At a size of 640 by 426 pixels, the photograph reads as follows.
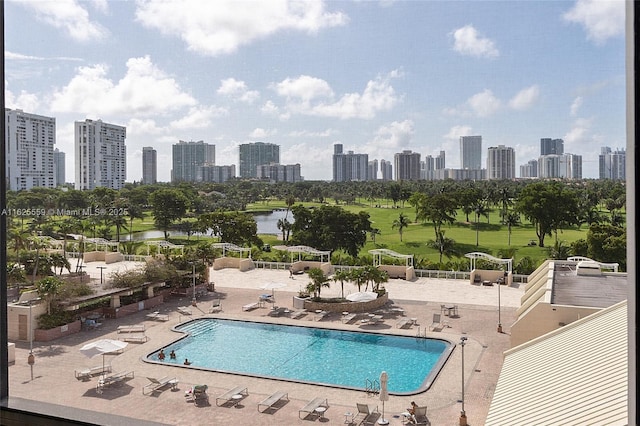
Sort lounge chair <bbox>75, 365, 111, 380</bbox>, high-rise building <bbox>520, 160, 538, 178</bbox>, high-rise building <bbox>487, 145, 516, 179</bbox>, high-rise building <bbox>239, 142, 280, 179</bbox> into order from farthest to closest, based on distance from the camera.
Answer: high-rise building <bbox>239, 142, 280, 179</bbox>, high-rise building <bbox>487, 145, 516, 179</bbox>, high-rise building <bbox>520, 160, 538, 178</bbox>, lounge chair <bbox>75, 365, 111, 380</bbox>

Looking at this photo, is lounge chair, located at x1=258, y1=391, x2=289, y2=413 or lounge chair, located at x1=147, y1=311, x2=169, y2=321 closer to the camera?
lounge chair, located at x1=258, y1=391, x2=289, y2=413

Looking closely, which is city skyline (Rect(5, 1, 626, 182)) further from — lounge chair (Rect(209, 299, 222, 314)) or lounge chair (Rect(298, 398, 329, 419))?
lounge chair (Rect(298, 398, 329, 419))

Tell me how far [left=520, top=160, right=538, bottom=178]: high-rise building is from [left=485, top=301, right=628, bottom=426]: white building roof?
3872 centimetres

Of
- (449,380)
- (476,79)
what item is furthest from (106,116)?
(449,380)

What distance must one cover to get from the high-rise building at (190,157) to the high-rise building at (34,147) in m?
28.0

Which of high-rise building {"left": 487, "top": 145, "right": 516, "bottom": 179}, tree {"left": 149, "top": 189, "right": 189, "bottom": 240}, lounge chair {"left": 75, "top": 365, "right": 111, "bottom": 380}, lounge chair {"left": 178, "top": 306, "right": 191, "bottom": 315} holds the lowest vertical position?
lounge chair {"left": 75, "top": 365, "right": 111, "bottom": 380}

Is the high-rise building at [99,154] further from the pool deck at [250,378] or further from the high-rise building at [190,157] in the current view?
the pool deck at [250,378]

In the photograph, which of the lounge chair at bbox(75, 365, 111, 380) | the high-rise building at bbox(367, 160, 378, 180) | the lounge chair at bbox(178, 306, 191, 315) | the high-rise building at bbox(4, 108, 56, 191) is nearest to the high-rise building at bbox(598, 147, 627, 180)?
the lounge chair at bbox(75, 365, 111, 380)

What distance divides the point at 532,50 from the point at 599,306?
103 ft

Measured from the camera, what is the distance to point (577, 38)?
30812 millimetres

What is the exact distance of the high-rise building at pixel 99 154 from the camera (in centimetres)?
3794

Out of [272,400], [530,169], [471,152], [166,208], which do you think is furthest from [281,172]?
[272,400]

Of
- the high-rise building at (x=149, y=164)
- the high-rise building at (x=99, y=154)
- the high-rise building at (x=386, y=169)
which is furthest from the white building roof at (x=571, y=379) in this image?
the high-rise building at (x=386, y=169)

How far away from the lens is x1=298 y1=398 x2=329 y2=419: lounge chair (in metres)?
7.04
